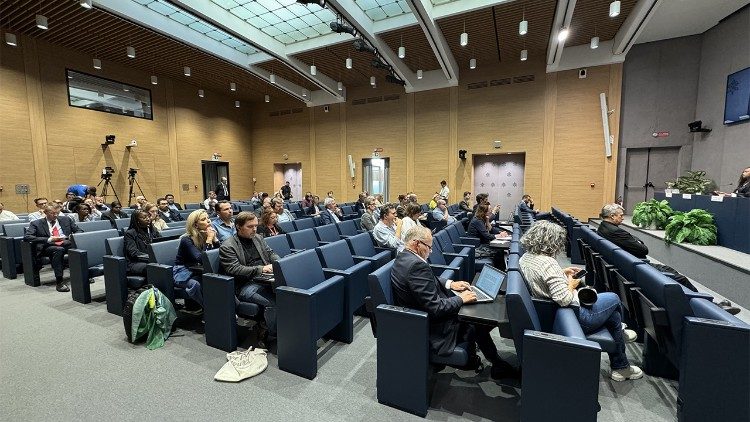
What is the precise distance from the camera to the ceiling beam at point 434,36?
6788 millimetres

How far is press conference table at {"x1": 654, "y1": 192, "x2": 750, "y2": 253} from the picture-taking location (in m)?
4.45

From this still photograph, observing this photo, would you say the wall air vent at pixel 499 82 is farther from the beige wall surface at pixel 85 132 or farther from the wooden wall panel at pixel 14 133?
the wooden wall panel at pixel 14 133

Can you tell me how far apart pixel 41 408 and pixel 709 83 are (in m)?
13.8

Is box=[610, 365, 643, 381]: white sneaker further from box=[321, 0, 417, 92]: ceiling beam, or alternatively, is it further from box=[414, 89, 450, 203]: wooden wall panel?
box=[414, 89, 450, 203]: wooden wall panel

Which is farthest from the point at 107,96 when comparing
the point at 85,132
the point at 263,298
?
the point at 263,298

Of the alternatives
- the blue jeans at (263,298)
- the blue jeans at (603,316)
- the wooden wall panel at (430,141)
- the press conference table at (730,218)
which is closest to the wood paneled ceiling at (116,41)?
the wooden wall panel at (430,141)

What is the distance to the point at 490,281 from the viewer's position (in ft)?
7.51

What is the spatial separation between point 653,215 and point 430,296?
6.91 meters

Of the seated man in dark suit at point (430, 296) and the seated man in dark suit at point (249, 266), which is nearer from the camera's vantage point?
the seated man in dark suit at point (430, 296)

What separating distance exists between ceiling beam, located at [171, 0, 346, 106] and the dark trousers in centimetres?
509

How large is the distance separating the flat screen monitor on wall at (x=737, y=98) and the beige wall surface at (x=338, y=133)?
2.24 metres

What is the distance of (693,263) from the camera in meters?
4.73

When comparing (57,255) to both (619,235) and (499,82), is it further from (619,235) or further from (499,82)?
(499,82)

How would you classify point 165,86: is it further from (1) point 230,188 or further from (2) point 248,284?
(2) point 248,284
